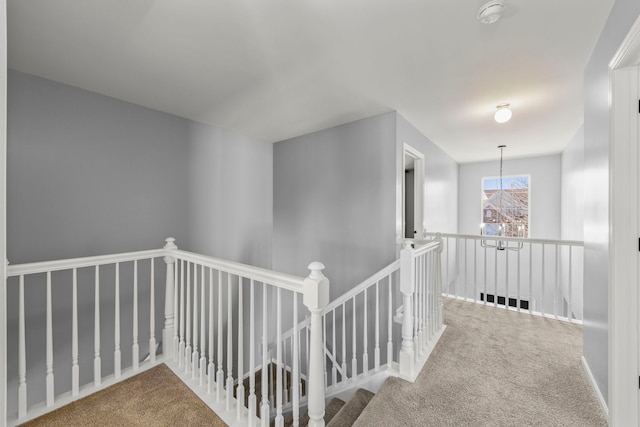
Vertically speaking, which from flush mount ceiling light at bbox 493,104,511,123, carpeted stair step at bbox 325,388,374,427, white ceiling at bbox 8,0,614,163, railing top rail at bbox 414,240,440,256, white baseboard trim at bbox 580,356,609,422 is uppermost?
white ceiling at bbox 8,0,614,163

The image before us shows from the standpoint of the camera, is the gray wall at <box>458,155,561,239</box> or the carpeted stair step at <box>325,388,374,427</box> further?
the gray wall at <box>458,155,561,239</box>

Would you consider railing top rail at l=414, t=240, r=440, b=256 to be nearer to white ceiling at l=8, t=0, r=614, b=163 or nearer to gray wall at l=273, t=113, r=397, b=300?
gray wall at l=273, t=113, r=397, b=300

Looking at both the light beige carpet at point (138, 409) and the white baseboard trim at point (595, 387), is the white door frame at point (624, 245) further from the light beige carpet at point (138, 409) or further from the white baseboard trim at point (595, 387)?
the light beige carpet at point (138, 409)

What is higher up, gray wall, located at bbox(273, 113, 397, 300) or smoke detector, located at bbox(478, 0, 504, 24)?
smoke detector, located at bbox(478, 0, 504, 24)

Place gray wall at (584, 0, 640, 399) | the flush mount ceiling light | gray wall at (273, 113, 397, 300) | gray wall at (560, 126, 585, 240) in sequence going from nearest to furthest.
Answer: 1. gray wall at (584, 0, 640, 399)
2. the flush mount ceiling light
3. gray wall at (273, 113, 397, 300)
4. gray wall at (560, 126, 585, 240)

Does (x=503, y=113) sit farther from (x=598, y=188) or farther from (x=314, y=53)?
(x=314, y=53)

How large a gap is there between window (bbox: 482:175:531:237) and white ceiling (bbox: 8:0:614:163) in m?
2.81

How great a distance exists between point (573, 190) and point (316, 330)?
477 cm

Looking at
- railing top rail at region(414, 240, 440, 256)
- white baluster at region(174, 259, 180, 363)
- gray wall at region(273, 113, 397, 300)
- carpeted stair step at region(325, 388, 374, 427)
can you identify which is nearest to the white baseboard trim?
railing top rail at region(414, 240, 440, 256)

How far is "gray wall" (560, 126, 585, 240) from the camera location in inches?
138

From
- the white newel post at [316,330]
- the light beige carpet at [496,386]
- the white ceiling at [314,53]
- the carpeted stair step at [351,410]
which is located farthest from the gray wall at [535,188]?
the white newel post at [316,330]

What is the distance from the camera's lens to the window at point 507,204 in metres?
5.48

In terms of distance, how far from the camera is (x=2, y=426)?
98 centimetres

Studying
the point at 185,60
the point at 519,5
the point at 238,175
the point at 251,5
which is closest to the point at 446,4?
the point at 519,5
